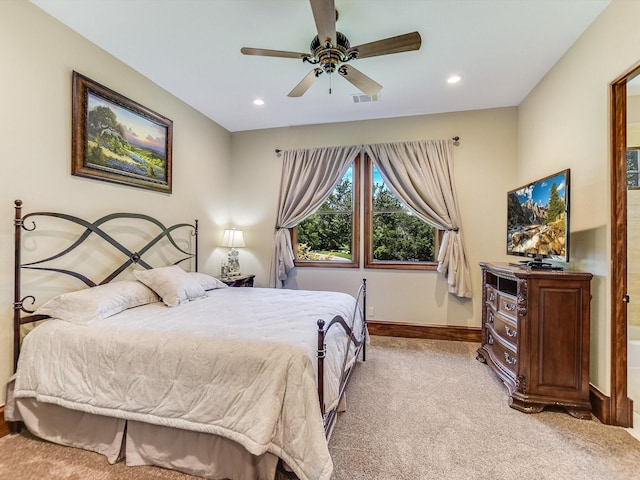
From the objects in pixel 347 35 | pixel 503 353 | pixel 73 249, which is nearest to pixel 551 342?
pixel 503 353

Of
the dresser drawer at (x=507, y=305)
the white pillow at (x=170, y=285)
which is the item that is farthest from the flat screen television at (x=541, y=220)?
the white pillow at (x=170, y=285)

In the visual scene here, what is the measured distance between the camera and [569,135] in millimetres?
2723

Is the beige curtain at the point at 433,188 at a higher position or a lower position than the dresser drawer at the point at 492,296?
higher

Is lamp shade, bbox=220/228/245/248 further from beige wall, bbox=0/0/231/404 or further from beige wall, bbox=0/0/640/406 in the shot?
beige wall, bbox=0/0/231/404

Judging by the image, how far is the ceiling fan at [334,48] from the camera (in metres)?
1.85

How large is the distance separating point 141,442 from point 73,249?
1.66 m

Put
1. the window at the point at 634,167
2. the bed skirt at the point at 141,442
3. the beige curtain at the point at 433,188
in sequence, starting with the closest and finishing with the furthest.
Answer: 1. the bed skirt at the point at 141,442
2. the window at the point at 634,167
3. the beige curtain at the point at 433,188

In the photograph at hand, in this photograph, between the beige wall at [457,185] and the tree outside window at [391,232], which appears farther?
the tree outside window at [391,232]

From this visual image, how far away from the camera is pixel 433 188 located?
4074 millimetres

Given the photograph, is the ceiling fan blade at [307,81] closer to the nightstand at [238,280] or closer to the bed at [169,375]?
the bed at [169,375]

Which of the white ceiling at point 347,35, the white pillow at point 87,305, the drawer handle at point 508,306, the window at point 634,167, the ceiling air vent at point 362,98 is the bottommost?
the drawer handle at point 508,306

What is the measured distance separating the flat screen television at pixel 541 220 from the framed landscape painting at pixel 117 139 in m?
3.85

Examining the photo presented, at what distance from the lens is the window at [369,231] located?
4297 millimetres

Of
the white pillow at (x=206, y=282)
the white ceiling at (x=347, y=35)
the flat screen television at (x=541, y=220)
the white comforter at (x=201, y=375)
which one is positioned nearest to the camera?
the white comforter at (x=201, y=375)
